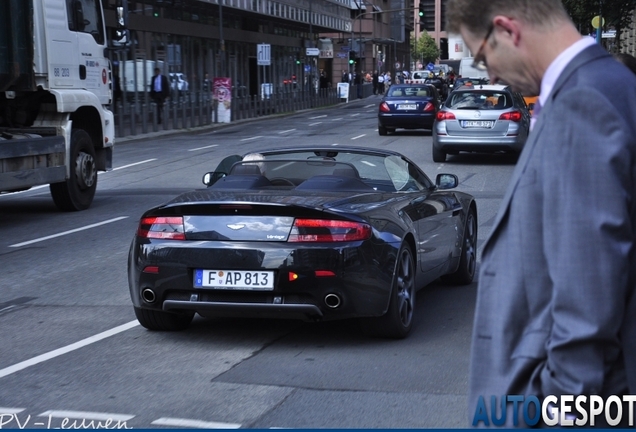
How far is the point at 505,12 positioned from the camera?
216 cm

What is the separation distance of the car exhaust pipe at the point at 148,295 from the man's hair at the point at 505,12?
4.52 meters

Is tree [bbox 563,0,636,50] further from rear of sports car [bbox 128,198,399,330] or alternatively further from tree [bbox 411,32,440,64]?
tree [bbox 411,32,440,64]

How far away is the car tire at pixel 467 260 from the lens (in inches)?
339

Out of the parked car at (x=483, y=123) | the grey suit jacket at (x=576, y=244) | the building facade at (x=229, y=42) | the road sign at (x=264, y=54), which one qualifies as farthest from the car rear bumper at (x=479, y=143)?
the road sign at (x=264, y=54)

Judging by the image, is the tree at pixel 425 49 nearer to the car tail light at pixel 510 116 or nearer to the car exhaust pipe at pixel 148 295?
the car tail light at pixel 510 116

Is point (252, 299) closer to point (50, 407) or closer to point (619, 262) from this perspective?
point (50, 407)

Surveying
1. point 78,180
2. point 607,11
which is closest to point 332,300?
point 78,180

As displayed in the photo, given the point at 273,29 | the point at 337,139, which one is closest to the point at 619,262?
the point at 337,139

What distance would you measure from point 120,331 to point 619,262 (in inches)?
213

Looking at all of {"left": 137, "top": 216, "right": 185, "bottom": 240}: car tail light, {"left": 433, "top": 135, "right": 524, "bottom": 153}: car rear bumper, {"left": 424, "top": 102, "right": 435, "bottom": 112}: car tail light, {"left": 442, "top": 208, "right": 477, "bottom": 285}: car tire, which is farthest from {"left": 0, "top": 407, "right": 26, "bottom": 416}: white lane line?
{"left": 424, "top": 102, "right": 435, "bottom": 112}: car tail light

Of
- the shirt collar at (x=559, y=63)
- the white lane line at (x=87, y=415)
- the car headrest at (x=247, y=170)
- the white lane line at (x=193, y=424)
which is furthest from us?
the car headrest at (x=247, y=170)

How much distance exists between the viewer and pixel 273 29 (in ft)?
200

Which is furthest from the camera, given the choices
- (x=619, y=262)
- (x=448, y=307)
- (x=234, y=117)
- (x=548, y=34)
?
(x=234, y=117)

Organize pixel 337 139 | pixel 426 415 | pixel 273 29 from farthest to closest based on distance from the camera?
pixel 273 29
pixel 337 139
pixel 426 415
